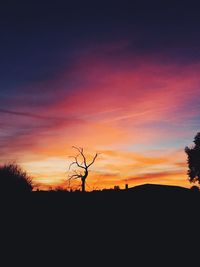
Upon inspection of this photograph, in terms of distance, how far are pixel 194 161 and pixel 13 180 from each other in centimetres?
4441

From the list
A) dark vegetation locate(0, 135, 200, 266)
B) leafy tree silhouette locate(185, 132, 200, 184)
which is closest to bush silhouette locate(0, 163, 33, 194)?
dark vegetation locate(0, 135, 200, 266)

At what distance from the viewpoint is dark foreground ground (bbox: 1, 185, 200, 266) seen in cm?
1812

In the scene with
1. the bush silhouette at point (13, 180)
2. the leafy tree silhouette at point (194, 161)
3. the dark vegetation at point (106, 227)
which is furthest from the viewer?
the leafy tree silhouette at point (194, 161)

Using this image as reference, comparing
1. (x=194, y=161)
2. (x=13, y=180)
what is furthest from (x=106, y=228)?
(x=194, y=161)

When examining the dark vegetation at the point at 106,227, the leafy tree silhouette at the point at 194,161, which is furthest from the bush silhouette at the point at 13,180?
the leafy tree silhouette at the point at 194,161

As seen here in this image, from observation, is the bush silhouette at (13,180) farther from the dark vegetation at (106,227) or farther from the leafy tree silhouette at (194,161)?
the leafy tree silhouette at (194,161)

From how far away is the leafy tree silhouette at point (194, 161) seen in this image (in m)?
68.1

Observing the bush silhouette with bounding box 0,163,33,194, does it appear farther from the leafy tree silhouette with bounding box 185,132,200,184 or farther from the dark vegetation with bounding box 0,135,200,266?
the leafy tree silhouette with bounding box 185,132,200,184

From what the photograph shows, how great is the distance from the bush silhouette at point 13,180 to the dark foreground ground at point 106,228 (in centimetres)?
427

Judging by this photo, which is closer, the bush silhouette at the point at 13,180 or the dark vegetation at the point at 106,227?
the dark vegetation at the point at 106,227

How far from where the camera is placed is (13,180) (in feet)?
111

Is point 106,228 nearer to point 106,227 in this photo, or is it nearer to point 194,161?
point 106,227

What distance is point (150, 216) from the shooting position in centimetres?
2423

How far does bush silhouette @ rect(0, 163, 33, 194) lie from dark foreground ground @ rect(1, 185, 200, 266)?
14.0 ft
